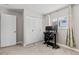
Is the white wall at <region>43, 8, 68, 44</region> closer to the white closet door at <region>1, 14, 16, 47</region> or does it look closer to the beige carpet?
the beige carpet

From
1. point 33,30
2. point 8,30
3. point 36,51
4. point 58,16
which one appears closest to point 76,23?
point 58,16

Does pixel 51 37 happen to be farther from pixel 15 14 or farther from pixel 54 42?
pixel 15 14

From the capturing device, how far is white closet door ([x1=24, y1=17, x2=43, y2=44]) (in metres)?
4.06

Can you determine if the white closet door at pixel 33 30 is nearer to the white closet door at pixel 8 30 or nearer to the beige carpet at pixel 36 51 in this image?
the white closet door at pixel 8 30

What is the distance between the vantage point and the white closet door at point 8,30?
12.2 ft

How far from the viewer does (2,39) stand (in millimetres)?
3686

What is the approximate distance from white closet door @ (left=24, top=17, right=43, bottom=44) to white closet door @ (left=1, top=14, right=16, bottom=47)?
A: 65 cm

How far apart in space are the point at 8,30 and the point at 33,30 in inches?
48.3

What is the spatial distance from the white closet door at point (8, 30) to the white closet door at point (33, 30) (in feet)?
2.14

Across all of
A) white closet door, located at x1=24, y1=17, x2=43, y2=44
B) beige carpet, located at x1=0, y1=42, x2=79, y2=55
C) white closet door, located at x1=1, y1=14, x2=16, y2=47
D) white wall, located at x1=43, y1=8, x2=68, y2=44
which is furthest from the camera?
white closet door, located at x1=24, y1=17, x2=43, y2=44

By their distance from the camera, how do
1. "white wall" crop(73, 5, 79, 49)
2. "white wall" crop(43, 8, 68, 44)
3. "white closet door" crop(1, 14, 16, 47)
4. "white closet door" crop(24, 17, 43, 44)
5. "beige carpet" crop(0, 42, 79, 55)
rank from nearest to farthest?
"beige carpet" crop(0, 42, 79, 55) → "white wall" crop(73, 5, 79, 49) → "white wall" crop(43, 8, 68, 44) → "white closet door" crop(1, 14, 16, 47) → "white closet door" crop(24, 17, 43, 44)

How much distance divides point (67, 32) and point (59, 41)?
24.1 inches

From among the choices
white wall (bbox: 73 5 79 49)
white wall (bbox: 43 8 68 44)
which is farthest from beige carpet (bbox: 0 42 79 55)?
white wall (bbox: 73 5 79 49)

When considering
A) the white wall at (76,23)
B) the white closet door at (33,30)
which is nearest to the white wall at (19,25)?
the white closet door at (33,30)
